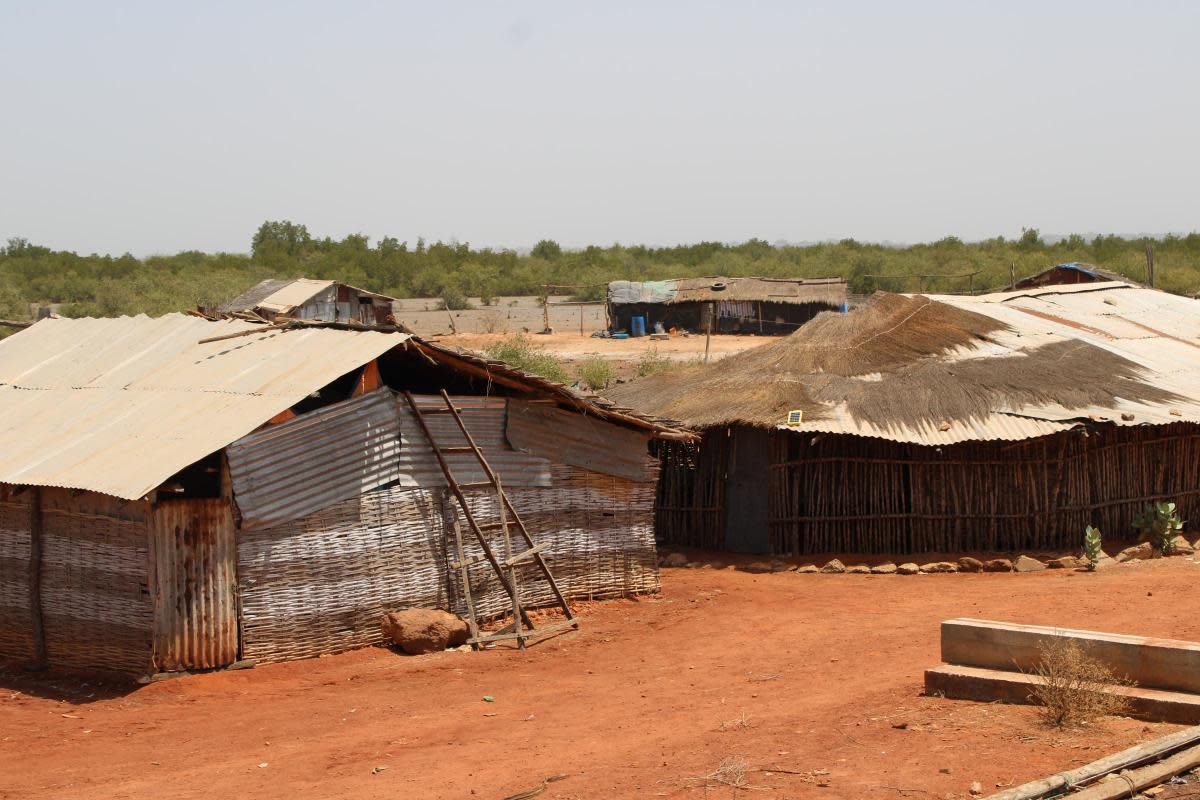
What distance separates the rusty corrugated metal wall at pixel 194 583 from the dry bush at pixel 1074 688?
22.2 feet

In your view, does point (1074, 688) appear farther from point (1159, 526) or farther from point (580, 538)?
point (1159, 526)

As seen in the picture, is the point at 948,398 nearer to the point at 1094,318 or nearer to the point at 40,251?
the point at 1094,318

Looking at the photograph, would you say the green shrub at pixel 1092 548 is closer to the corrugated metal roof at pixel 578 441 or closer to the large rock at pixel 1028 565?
the large rock at pixel 1028 565

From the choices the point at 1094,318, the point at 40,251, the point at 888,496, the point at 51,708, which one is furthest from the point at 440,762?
the point at 40,251

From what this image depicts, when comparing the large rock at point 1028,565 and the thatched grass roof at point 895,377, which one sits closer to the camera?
the large rock at point 1028,565

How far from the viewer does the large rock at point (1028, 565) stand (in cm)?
1584

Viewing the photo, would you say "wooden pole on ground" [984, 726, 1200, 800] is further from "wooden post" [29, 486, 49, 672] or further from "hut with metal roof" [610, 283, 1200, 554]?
"wooden post" [29, 486, 49, 672]

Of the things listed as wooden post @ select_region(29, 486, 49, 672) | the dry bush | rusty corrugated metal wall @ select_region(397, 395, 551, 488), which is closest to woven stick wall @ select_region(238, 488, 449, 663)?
rusty corrugated metal wall @ select_region(397, 395, 551, 488)

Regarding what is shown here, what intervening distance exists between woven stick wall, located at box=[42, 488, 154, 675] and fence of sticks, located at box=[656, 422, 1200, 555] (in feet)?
27.4

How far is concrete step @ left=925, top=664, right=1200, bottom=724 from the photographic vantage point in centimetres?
788

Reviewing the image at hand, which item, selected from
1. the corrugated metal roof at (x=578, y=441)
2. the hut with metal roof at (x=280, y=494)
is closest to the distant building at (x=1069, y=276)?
the corrugated metal roof at (x=578, y=441)

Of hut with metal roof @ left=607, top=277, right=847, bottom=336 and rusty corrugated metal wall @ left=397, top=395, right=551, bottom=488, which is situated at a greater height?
hut with metal roof @ left=607, top=277, right=847, bottom=336

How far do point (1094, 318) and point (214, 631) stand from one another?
644 inches

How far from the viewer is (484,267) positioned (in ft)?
255
